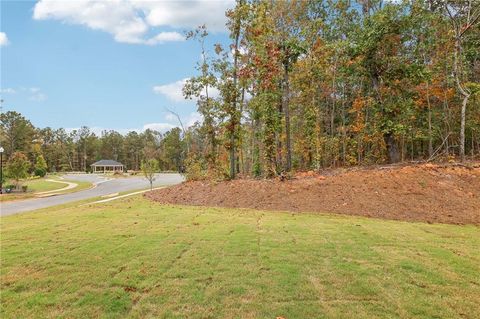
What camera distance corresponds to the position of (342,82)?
1761cm

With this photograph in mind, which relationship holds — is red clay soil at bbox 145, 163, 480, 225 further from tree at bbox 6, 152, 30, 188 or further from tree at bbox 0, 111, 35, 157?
tree at bbox 0, 111, 35, 157

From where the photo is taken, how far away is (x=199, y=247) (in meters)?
4.91

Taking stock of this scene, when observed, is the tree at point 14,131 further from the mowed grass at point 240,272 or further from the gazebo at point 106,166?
the mowed grass at point 240,272

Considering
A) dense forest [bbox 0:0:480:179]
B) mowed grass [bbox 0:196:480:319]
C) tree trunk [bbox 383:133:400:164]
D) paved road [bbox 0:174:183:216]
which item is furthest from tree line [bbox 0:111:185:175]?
mowed grass [bbox 0:196:480:319]

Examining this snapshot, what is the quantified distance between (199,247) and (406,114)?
11808 mm

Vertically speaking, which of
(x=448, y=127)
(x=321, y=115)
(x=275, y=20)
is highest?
(x=275, y=20)

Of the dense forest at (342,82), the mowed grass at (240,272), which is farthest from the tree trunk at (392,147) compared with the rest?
the mowed grass at (240,272)

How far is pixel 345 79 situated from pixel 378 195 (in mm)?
9447

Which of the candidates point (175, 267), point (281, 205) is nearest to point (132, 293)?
point (175, 267)

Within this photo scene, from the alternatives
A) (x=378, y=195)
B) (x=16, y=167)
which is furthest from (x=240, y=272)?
(x=16, y=167)

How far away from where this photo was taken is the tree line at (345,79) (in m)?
12.4

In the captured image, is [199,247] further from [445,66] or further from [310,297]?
[445,66]

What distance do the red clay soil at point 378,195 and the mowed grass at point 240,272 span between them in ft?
5.72

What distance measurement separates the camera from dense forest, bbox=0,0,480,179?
12.4m
